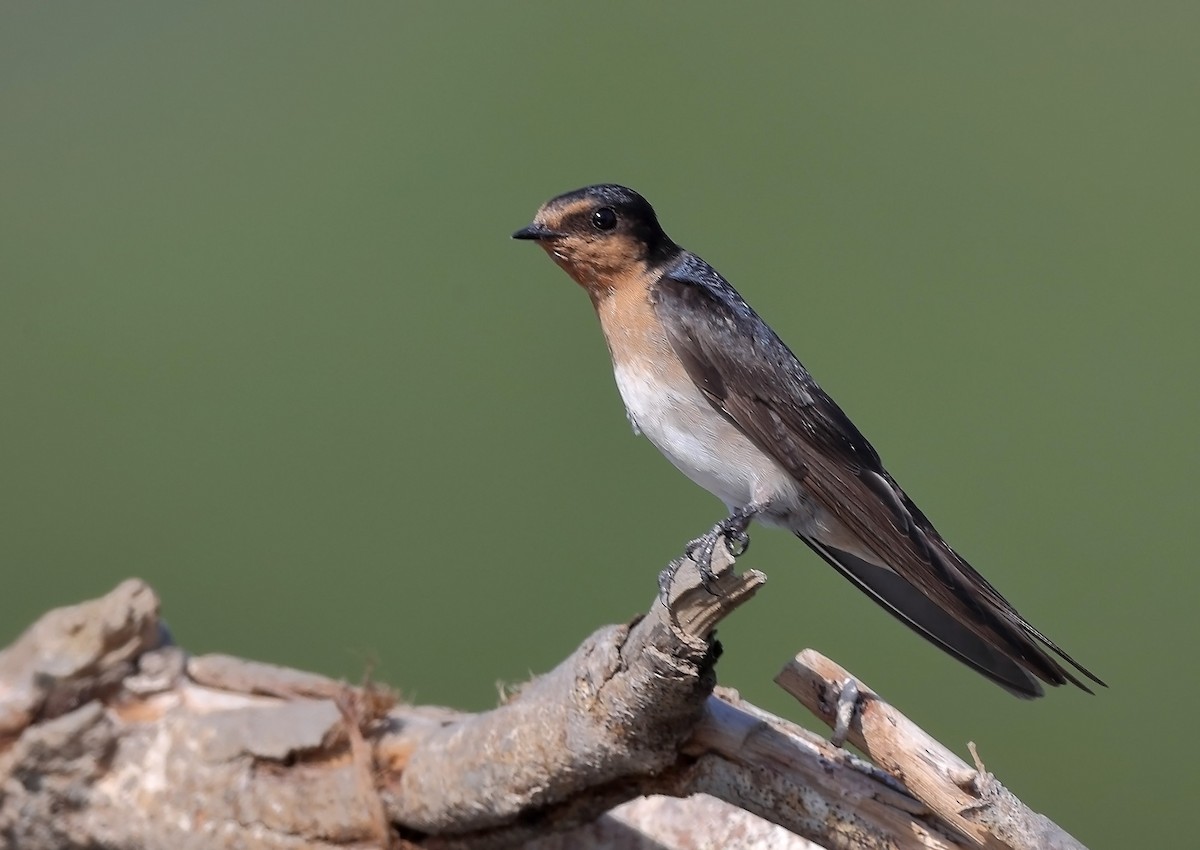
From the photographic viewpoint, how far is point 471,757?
7.77 feet

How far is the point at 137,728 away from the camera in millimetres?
2475

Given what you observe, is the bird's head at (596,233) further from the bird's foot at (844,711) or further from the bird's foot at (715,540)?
the bird's foot at (844,711)

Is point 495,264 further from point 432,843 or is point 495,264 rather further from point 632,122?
point 432,843

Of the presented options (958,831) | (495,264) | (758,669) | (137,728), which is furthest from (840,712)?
(495,264)

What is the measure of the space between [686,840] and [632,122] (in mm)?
4481

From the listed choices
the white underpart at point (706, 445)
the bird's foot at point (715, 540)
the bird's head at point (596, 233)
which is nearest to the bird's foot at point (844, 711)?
the bird's foot at point (715, 540)

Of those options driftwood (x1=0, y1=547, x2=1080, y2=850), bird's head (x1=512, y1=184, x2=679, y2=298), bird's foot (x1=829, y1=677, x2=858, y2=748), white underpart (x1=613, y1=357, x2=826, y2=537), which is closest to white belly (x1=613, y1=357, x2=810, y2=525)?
white underpart (x1=613, y1=357, x2=826, y2=537)

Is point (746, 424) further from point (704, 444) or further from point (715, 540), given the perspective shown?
point (715, 540)

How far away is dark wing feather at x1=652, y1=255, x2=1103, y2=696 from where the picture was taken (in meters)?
2.73

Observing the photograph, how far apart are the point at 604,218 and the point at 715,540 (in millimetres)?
1144

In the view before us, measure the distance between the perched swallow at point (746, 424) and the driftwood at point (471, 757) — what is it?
559mm

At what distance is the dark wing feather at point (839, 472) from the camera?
8.96 feet

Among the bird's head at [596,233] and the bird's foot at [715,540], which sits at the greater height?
the bird's head at [596,233]

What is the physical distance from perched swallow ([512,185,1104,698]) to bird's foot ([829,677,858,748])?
0.60 metres
